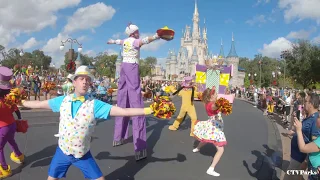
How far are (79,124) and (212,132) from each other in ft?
8.44

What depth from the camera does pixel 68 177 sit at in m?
3.67

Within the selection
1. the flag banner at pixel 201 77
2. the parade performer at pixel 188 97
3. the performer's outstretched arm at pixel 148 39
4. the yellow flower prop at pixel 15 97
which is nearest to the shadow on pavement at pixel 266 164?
the parade performer at pixel 188 97

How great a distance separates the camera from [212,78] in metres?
17.5

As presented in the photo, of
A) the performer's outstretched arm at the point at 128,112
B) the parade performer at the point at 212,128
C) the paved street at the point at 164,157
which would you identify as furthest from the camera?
the parade performer at the point at 212,128

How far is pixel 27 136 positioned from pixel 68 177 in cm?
305

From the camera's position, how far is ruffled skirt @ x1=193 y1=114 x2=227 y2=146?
13.9ft

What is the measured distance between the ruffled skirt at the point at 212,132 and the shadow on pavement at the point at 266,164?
775 mm

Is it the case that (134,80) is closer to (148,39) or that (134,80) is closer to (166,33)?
(148,39)

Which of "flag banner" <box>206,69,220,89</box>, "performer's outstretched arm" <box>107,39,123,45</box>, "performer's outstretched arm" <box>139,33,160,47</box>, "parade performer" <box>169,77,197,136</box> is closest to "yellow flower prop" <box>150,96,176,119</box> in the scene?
"performer's outstretched arm" <box>139,33,160,47</box>

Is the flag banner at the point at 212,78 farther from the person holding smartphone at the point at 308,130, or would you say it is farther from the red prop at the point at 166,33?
the person holding smartphone at the point at 308,130

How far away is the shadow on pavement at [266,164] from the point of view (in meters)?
4.07

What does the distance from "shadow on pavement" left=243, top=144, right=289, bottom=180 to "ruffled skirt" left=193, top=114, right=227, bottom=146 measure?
2.54 feet

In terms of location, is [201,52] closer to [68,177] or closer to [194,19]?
[194,19]

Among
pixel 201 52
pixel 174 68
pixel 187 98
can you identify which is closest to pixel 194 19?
pixel 201 52
